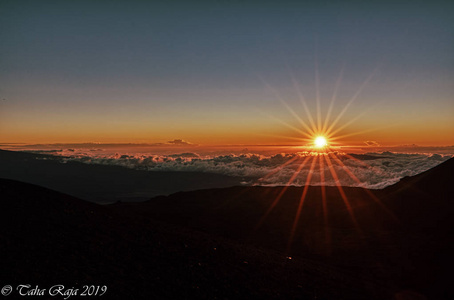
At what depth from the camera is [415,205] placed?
62.9 meters

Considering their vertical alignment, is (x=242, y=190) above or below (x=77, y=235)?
below

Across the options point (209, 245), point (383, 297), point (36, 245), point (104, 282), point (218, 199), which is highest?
point (36, 245)

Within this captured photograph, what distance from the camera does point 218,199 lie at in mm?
103312

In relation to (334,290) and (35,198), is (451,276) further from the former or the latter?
(35,198)

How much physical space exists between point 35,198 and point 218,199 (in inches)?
3212

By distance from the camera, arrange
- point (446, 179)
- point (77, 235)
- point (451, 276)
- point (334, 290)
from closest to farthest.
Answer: point (77, 235) → point (334, 290) → point (451, 276) → point (446, 179)

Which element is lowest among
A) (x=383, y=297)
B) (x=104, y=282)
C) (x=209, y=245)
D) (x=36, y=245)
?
(x=383, y=297)

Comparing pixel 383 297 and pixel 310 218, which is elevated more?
pixel 383 297

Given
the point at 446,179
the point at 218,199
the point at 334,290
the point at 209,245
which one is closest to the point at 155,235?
the point at 209,245

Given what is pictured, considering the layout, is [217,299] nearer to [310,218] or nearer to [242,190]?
[310,218]

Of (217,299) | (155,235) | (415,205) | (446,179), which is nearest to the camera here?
(217,299)

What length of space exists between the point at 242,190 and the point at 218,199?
18.2m

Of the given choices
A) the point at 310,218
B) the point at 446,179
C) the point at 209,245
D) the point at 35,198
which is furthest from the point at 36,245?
the point at 446,179

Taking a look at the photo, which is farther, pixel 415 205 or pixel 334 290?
pixel 415 205
